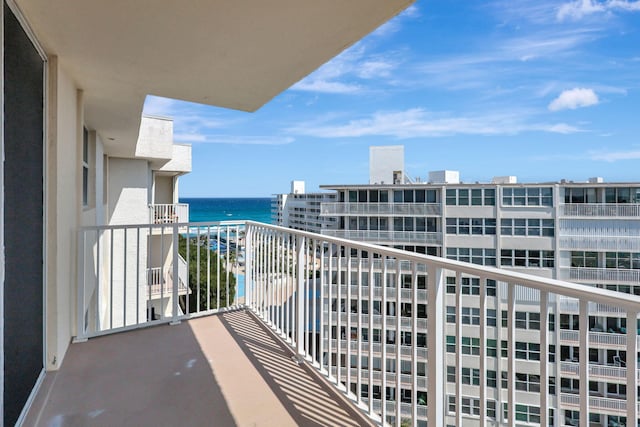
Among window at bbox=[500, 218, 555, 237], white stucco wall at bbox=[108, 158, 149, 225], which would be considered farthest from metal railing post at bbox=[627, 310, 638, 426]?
window at bbox=[500, 218, 555, 237]

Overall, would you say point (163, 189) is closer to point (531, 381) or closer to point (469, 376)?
point (469, 376)

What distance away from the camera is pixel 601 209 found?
11.6 metres

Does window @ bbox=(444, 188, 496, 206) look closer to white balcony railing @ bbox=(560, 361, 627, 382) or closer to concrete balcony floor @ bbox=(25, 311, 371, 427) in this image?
concrete balcony floor @ bbox=(25, 311, 371, 427)

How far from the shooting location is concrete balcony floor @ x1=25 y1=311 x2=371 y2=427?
1950 mm

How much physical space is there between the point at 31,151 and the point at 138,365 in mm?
1597

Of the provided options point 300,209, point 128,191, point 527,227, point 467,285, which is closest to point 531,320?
point 467,285

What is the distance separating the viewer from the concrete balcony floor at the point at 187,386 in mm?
1950

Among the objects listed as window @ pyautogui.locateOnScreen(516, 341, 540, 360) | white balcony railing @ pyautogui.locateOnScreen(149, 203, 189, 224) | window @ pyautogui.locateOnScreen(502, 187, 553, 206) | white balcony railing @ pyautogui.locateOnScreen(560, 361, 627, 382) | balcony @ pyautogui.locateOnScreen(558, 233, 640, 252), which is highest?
window @ pyautogui.locateOnScreen(502, 187, 553, 206)

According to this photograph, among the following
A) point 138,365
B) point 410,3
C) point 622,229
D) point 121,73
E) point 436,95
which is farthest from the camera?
point 436,95

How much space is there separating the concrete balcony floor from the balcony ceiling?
2.16m

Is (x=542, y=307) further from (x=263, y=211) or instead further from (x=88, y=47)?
(x=263, y=211)

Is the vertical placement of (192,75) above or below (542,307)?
above

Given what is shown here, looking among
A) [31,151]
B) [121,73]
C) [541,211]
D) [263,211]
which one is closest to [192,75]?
[121,73]

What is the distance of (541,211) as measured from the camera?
12211mm
